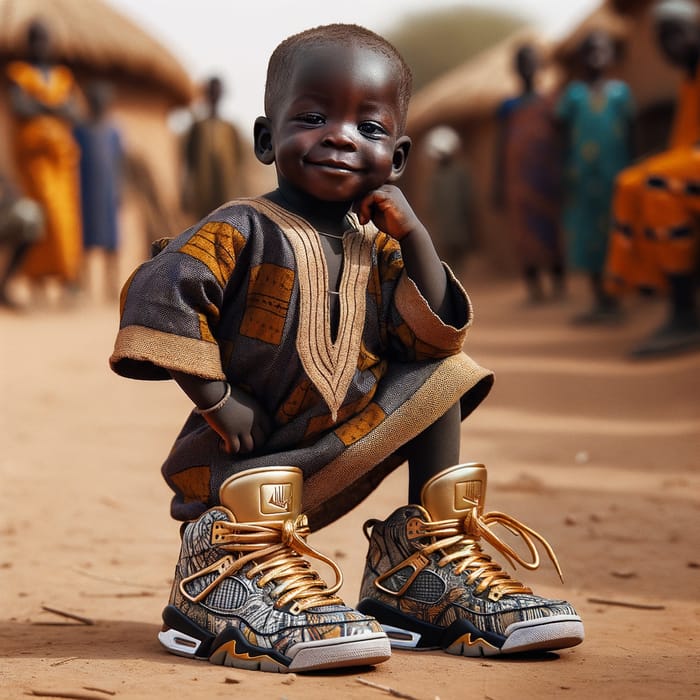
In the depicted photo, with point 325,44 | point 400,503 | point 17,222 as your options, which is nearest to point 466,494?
point 325,44

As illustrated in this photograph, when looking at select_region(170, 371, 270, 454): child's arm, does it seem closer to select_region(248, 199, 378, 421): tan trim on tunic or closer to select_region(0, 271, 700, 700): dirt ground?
select_region(248, 199, 378, 421): tan trim on tunic

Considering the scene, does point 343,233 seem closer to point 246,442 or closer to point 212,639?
point 246,442

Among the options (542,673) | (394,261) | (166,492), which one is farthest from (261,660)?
(166,492)

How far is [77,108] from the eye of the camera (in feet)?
33.2

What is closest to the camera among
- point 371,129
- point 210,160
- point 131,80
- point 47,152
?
point 371,129

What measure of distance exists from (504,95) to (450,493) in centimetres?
1269

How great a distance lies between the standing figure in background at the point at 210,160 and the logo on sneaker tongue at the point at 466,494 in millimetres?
8813

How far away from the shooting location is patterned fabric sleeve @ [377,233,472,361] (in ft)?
6.97

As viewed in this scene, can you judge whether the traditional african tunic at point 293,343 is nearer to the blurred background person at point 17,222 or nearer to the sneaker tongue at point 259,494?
the sneaker tongue at point 259,494

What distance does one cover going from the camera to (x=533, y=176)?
9359 mm

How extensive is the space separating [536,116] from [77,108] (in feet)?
12.8

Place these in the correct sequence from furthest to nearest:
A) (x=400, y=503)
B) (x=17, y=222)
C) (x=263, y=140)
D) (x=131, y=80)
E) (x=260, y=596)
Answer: (x=131, y=80) < (x=17, y=222) < (x=400, y=503) < (x=263, y=140) < (x=260, y=596)

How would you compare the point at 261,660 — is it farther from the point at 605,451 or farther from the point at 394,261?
the point at 605,451

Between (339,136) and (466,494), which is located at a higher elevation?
(339,136)
